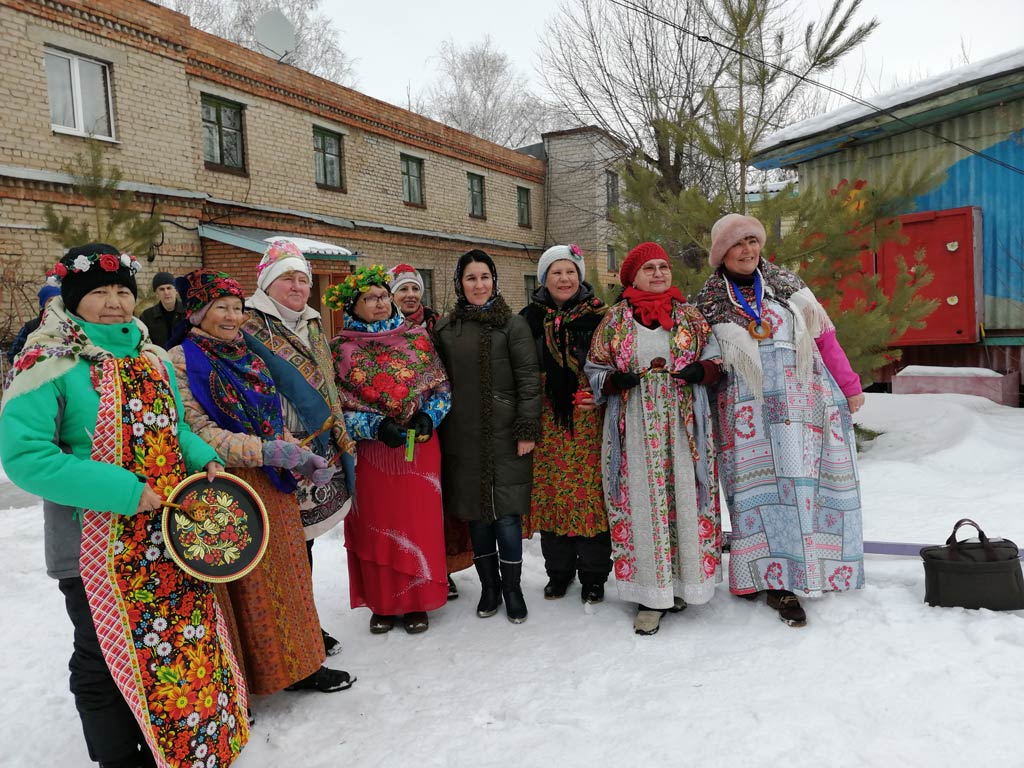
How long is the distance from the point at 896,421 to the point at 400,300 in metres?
5.28

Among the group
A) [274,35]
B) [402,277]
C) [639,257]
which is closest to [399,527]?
[402,277]

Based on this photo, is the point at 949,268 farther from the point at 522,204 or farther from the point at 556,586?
the point at 522,204

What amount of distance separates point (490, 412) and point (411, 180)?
1351 cm

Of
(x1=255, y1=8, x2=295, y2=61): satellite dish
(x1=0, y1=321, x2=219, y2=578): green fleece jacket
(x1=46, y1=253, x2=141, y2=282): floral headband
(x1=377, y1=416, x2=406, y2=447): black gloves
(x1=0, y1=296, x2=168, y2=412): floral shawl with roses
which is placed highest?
(x1=255, y1=8, x2=295, y2=61): satellite dish

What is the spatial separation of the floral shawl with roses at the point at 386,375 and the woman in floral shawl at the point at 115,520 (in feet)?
3.58

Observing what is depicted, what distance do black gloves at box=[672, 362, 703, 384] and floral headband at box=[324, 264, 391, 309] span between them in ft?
4.65

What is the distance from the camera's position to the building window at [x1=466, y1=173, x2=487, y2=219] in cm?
1767

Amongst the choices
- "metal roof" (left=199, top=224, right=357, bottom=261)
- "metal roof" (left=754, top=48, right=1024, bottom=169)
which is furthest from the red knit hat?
"metal roof" (left=199, top=224, right=357, bottom=261)

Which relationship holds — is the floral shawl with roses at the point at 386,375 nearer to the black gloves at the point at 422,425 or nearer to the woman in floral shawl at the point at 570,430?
the black gloves at the point at 422,425

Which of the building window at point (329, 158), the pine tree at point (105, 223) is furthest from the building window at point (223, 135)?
the pine tree at point (105, 223)

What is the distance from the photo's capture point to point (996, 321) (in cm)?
746

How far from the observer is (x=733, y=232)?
317 cm

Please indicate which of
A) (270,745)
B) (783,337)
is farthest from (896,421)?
(270,745)

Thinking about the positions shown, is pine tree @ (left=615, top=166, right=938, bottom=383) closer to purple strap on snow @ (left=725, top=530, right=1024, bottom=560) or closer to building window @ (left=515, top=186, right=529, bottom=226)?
purple strap on snow @ (left=725, top=530, right=1024, bottom=560)
